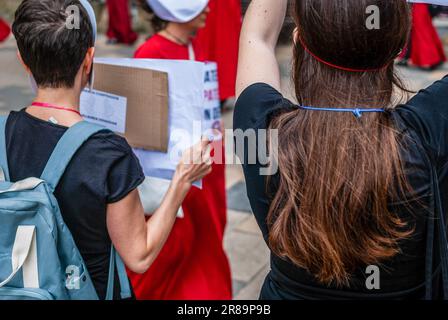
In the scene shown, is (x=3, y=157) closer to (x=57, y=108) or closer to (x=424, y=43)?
(x=57, y=108)

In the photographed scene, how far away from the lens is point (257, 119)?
126 cm

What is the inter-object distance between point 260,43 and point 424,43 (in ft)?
23.9

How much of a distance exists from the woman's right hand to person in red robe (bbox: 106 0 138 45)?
10.2 metres

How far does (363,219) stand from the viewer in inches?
47.0

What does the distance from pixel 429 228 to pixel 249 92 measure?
0.48 metres

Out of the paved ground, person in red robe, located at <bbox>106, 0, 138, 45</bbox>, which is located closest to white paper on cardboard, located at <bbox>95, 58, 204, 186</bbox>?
the paved ground

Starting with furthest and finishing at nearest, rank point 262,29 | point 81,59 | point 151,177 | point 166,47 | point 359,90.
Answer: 1. point 166,47
2. point 151,177
3. point 81,59
4. point 262,29
5. point 359,90

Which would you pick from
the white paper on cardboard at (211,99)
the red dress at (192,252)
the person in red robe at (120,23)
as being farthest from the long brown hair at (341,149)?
the person in red robe at (120,23)

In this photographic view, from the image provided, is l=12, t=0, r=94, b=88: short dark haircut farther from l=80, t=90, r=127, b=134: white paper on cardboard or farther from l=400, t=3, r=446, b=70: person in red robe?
l=400, t=3, r=446, b=70: person in red robe

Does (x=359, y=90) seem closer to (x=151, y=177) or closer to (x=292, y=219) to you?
(x=292, y=219)

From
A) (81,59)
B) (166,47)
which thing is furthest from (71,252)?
(166,47)

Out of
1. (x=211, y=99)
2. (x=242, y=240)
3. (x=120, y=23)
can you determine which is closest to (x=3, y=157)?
(x=211, y=99)
